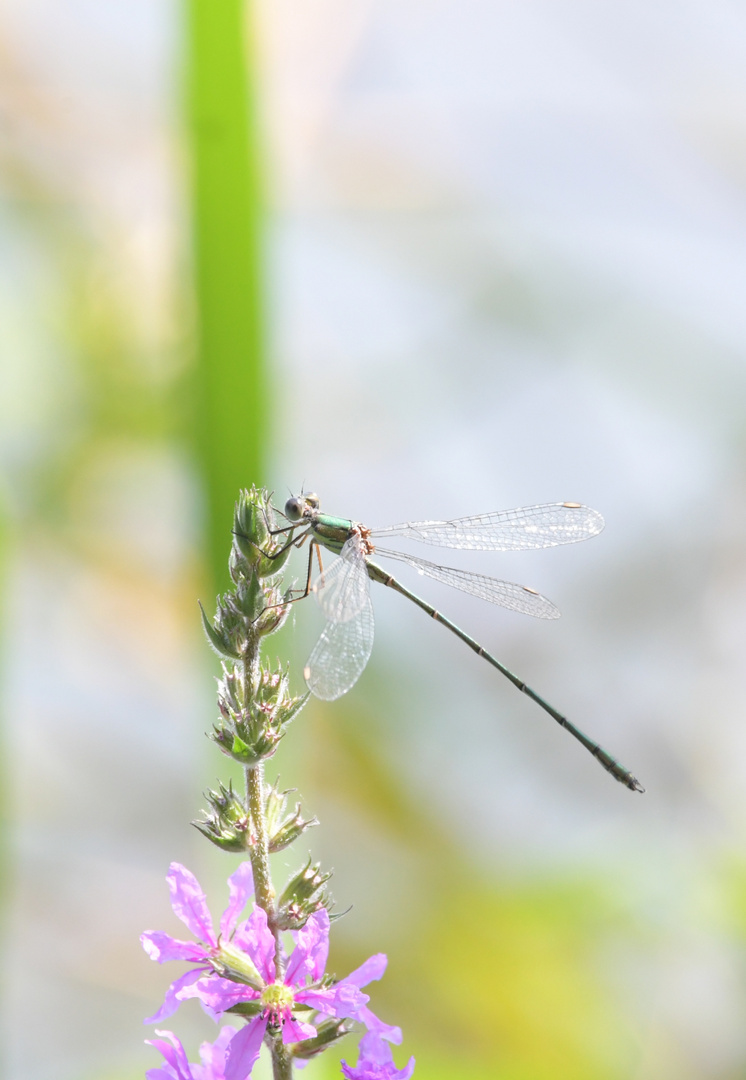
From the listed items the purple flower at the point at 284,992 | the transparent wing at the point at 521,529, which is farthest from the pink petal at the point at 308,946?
the transparent wing at the point at 521,529

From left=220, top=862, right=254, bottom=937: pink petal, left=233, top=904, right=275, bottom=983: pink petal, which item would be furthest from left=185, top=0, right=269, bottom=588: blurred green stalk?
left=233, top=904, right=275, bottom=983: pink petal

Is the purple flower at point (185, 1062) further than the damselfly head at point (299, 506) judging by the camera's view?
No

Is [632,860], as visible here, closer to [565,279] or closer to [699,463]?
[699,463]

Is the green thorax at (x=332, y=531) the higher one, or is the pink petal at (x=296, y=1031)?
the green thorax at (x=332, y=531)

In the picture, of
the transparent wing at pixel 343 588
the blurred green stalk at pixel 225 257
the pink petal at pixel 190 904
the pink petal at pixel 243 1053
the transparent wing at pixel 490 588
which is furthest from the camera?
the transparent wing at pixel 490 588

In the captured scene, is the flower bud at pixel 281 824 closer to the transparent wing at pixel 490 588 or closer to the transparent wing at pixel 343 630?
the transparent wing at pixel 343 630

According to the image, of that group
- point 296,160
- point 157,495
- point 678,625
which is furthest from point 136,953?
point 296,160
